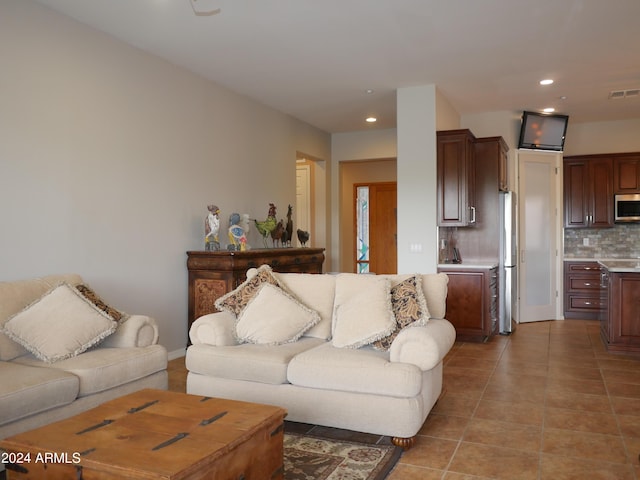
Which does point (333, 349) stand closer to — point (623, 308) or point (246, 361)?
point (246, 361)

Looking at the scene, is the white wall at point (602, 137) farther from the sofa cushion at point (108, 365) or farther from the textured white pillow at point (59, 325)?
the textured white pillow at point (59, 325)

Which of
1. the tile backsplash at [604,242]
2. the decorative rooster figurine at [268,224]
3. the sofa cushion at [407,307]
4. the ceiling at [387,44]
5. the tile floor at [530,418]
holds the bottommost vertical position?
the tile floor at [530,418]

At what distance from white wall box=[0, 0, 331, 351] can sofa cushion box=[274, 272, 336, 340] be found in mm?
1507

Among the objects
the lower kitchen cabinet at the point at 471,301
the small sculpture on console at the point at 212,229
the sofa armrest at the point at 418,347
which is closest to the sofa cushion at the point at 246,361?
the sofa armrest at the point at 418,347

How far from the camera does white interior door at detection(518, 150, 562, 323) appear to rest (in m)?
7.55

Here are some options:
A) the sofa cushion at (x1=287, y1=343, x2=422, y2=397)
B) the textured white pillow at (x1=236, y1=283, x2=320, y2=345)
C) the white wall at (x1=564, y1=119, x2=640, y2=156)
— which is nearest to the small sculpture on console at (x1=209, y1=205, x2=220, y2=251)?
the textured white pillow at (x1=236, y1=283, x2=320, y2=345)

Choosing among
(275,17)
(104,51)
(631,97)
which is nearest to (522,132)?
(631,97)

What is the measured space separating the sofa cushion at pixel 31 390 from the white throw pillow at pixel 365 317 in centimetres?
162

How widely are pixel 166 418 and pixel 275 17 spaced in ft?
10.3

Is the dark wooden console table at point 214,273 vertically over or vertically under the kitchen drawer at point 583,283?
over

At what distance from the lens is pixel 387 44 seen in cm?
477

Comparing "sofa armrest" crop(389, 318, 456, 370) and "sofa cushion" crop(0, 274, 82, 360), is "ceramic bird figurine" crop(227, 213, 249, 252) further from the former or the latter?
"sofa armrest" crop(389, 318, 456, 370)

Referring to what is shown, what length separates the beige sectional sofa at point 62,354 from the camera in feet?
8.96

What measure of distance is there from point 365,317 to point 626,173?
243 inches
